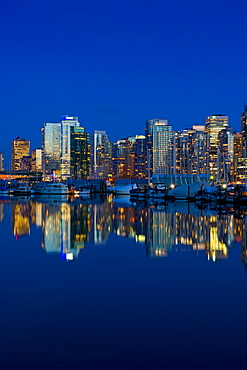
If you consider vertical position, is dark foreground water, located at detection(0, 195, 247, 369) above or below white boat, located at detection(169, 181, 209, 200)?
below

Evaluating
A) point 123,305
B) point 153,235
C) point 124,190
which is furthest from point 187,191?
point 123,305

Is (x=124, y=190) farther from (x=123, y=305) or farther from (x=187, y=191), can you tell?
(x=123, y=305)

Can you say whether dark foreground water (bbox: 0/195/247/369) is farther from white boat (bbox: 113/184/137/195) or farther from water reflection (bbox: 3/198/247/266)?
white boat (bbox: 113/184/137/195)

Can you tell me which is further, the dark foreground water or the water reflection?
the water reflection

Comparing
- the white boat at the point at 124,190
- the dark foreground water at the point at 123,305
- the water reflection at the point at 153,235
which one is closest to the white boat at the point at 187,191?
the white boat at the point at 124,190

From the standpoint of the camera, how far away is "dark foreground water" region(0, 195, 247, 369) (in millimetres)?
10719

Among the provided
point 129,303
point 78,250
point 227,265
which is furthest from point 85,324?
point 78,250

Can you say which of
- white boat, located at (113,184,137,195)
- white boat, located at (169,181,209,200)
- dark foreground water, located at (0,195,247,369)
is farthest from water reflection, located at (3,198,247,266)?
white boat, located at (113,184,137,195)

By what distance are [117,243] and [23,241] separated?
616 cm

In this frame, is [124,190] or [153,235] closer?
[153,235]

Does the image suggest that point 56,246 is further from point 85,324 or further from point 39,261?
point 85,324

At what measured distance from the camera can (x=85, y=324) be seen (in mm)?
12867

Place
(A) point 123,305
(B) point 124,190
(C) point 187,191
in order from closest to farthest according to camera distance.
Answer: (A) point 123,305 → (C) point 187,191 → (B) point 124,190

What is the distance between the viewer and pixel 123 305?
14812mm
